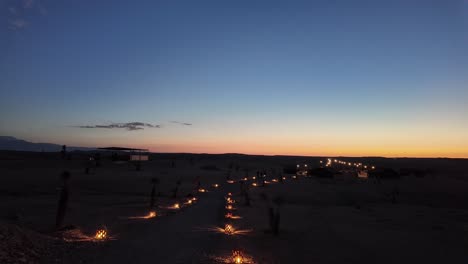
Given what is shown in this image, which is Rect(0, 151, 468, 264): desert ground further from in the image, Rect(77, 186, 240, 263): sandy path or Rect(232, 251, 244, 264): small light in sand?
Rect(232, 251, 244, 264): small light in sand

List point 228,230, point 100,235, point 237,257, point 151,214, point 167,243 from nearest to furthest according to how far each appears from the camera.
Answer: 1. point 237,257
2. point 167,243
3. point 100,235
4. point 228,230
5. point 151,214

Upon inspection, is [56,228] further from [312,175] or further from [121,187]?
[312,175]

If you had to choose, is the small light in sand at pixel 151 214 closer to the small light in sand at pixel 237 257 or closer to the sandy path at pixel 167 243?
the sandy path at pixel 167 243

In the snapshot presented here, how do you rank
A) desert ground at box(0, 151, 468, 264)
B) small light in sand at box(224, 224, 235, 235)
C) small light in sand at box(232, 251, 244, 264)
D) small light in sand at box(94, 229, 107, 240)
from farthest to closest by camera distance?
small light in sand at box(224, 224, 235, 235), small light in sand at box(94, 229, 107, 240), desert ground at box(0, 151, 468, 264), small light in sand at box(232, 251, 244, 264)

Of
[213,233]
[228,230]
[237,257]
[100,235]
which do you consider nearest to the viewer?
[237,257]

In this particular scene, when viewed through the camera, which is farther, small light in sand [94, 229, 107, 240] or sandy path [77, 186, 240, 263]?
small light in sand [94, 229, 107, 240]

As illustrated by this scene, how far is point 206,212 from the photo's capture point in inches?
1065

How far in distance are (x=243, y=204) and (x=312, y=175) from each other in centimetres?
4743

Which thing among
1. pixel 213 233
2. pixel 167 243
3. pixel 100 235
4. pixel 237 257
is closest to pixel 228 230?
pixel 213 233

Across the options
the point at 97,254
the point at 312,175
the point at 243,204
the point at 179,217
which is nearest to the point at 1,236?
the point at 97,254

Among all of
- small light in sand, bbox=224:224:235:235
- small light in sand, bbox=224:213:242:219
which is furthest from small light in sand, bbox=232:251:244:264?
small light in sand, bbox=224:213:242:219

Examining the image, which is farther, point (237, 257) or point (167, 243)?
point (167, 243)

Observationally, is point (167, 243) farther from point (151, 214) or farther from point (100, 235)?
point (151, 214)

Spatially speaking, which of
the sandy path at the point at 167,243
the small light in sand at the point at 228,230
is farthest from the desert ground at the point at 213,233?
the small light in sand at the point at 228,230
